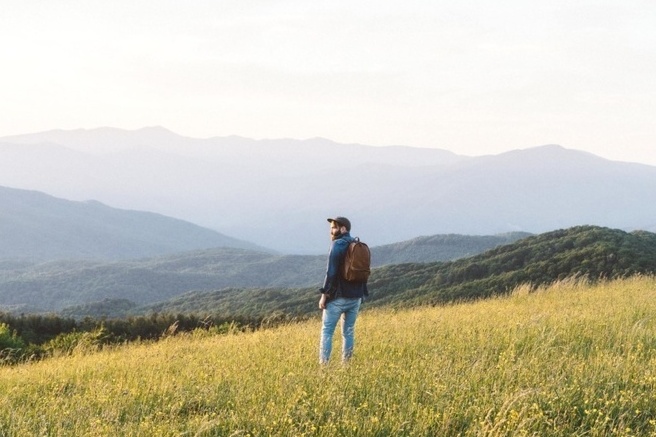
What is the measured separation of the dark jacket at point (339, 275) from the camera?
25.7 ft

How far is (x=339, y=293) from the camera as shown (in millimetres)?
7883

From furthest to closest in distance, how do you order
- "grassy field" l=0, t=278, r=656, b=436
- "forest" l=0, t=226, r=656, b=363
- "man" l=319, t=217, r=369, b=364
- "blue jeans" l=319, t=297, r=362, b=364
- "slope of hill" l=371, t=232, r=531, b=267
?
"slope of hill" l=371, t=232, r=531, b=267 → "forest" l=0, t=226, r=656, b=363 → "man" l=319, t=217, r=369, b=364 → "blue jeans" l=319, t=297, r=362, b=364 → "grassy field" l=0, t=278, r=656, b=436

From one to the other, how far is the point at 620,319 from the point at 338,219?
171 inches

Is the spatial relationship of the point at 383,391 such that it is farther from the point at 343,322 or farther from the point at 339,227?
the point at 339,227

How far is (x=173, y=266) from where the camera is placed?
186 meters

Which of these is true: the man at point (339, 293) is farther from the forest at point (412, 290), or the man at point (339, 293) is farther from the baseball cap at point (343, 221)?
the forest at point (412, 290)

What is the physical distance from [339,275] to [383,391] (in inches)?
116

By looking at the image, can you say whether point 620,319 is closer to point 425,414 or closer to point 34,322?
point 425,414

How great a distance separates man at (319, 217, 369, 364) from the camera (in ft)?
→ 25.6

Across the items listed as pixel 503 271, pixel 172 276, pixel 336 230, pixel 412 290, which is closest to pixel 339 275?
pixel 336 230

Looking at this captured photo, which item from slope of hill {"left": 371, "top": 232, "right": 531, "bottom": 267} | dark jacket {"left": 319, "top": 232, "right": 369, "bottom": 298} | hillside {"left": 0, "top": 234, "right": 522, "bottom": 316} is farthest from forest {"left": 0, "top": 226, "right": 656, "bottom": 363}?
slope of hill {"left": 371, "top": 232, "right": 531, "bottom": 267}

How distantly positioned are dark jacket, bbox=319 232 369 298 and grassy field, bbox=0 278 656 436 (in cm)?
80

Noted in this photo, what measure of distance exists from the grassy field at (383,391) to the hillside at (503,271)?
11.8 metres

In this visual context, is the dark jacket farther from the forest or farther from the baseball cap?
the forest
